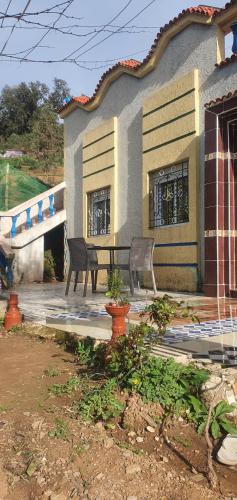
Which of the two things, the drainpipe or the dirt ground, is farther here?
the drainpipe

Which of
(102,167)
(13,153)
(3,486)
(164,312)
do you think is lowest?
(3,486)

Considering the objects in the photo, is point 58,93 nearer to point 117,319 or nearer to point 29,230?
point 29,230

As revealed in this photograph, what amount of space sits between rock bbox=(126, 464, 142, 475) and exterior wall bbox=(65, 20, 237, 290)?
5692mm

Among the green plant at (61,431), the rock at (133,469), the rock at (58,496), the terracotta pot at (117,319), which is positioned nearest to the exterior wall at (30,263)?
the terracotta pot at (117,319)

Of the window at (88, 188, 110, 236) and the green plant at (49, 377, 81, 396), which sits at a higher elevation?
the window at (88, 188, 110, 236)

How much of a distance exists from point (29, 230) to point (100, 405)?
9469 millimetres

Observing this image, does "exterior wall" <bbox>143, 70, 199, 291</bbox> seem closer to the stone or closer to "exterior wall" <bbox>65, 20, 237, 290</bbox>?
"exterior wall" <bbox>65, 20, 237, 290</bbox>

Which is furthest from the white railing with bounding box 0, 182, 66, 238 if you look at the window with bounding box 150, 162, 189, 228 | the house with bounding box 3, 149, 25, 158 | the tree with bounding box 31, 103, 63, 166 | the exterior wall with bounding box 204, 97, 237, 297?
the house with bounding box 3, 149, 25, 158

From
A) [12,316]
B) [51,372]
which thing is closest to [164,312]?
[51,372]

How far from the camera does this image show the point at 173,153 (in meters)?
8.28

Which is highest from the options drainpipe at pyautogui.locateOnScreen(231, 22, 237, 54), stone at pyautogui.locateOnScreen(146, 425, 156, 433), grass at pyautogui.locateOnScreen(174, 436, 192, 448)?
drainpipe at pyautogui.locateOnScreen(231, 22, 237, 54)

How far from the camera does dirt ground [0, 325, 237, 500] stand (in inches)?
76.2

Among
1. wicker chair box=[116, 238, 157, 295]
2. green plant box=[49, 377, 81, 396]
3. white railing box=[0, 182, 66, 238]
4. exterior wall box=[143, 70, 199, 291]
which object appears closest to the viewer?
green plant box=[49, 377, 81, 396]

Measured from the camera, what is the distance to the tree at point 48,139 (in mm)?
27141
